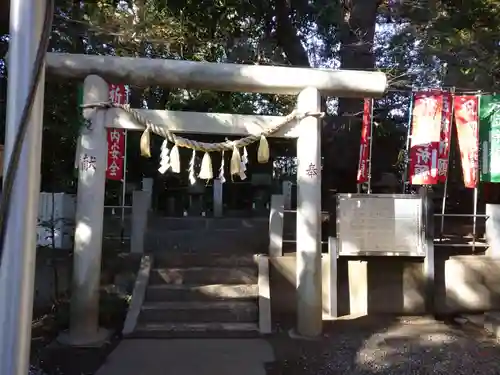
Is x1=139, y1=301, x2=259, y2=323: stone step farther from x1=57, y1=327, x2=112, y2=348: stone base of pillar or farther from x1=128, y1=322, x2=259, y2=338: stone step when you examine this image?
x1=57, y1=327, x2=112, y2=348: stone base of pillar

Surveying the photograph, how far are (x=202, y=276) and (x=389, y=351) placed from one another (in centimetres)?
330

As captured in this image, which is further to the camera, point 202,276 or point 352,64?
point 352,64

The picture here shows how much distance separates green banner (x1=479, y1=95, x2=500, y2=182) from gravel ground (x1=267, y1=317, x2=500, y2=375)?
8.66ft

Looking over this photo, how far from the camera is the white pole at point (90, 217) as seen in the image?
263 inches

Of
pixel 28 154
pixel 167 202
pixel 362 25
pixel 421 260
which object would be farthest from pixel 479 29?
pixel 167 202

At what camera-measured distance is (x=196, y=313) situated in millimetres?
7324

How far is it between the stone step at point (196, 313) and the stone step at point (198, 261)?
118 cm

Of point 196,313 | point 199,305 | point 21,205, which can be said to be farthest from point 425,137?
point 21,205

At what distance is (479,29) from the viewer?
9430mm

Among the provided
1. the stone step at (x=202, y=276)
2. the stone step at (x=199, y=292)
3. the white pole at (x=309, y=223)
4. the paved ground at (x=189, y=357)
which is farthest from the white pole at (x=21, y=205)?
the stone step at (x=202, y=276)

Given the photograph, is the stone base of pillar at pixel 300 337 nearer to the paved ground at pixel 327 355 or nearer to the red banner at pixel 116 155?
the paved ground at pixel 327 355

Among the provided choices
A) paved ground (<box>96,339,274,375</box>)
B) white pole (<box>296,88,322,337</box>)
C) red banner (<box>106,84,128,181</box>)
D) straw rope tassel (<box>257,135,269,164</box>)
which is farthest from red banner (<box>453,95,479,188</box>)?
red banner (<box>106,84,128,181</box>)

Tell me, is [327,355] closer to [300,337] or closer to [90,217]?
[300,337]

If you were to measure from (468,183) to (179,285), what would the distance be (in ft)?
17.0
